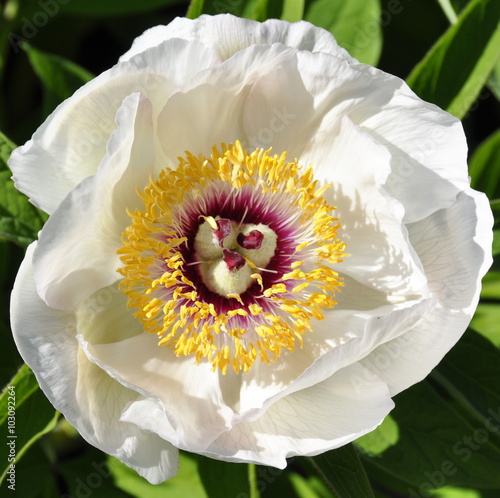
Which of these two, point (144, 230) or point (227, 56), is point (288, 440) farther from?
point (227, 56)

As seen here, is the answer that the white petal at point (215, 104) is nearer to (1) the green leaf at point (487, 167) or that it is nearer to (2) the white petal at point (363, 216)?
(2) the white petal at point (363, 216)

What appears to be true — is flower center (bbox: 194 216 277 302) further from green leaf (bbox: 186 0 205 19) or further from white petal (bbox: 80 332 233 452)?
green leaf (bbox: 186 0 205 19)

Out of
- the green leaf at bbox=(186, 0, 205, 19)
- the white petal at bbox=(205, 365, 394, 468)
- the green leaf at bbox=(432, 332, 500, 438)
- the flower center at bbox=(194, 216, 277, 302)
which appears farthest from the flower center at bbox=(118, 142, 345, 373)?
the green leaf at bbox=(432, 332, 500, 438)

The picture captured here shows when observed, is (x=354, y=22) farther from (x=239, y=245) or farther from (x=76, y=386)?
(x=76, y=386)

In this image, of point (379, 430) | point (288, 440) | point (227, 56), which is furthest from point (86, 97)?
point (379, 430)

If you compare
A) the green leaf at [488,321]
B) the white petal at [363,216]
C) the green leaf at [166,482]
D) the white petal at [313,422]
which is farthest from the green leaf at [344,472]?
the green leaf at [488,321]

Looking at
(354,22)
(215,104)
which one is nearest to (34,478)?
(215,104)
